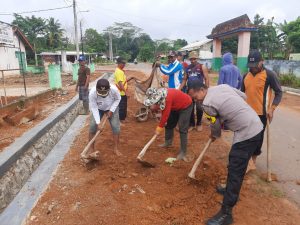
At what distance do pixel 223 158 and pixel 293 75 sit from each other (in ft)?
38.4

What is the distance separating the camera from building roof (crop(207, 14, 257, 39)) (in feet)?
60.1

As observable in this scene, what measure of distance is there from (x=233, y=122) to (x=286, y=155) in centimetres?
269

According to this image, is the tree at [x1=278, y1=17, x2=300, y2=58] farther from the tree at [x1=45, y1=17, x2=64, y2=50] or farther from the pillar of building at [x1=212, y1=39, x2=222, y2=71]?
the tree at [x1=45, y1=17, x2=64, y2=50]

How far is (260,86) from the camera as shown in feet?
12.8

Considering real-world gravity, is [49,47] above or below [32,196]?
above

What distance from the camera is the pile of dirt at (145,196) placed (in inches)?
122

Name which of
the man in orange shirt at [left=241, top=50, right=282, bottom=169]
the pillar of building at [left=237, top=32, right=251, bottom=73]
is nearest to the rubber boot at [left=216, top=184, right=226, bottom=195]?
the man in orange shirt at [left=241, top=50, right=282, bottom=169]

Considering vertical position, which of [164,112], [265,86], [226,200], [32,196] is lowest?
[32,196]

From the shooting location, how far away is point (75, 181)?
13.1 feet

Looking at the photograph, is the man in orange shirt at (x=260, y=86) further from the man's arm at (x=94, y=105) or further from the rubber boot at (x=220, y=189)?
the man's arm at (x=94, y=105)

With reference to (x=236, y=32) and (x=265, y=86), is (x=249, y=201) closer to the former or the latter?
(x=265, y=86)

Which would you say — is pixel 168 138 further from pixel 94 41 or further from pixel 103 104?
pixel 94 41

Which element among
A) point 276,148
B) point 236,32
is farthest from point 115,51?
point 276,148

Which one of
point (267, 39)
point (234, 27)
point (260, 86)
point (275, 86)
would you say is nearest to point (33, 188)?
point (260, 86)
